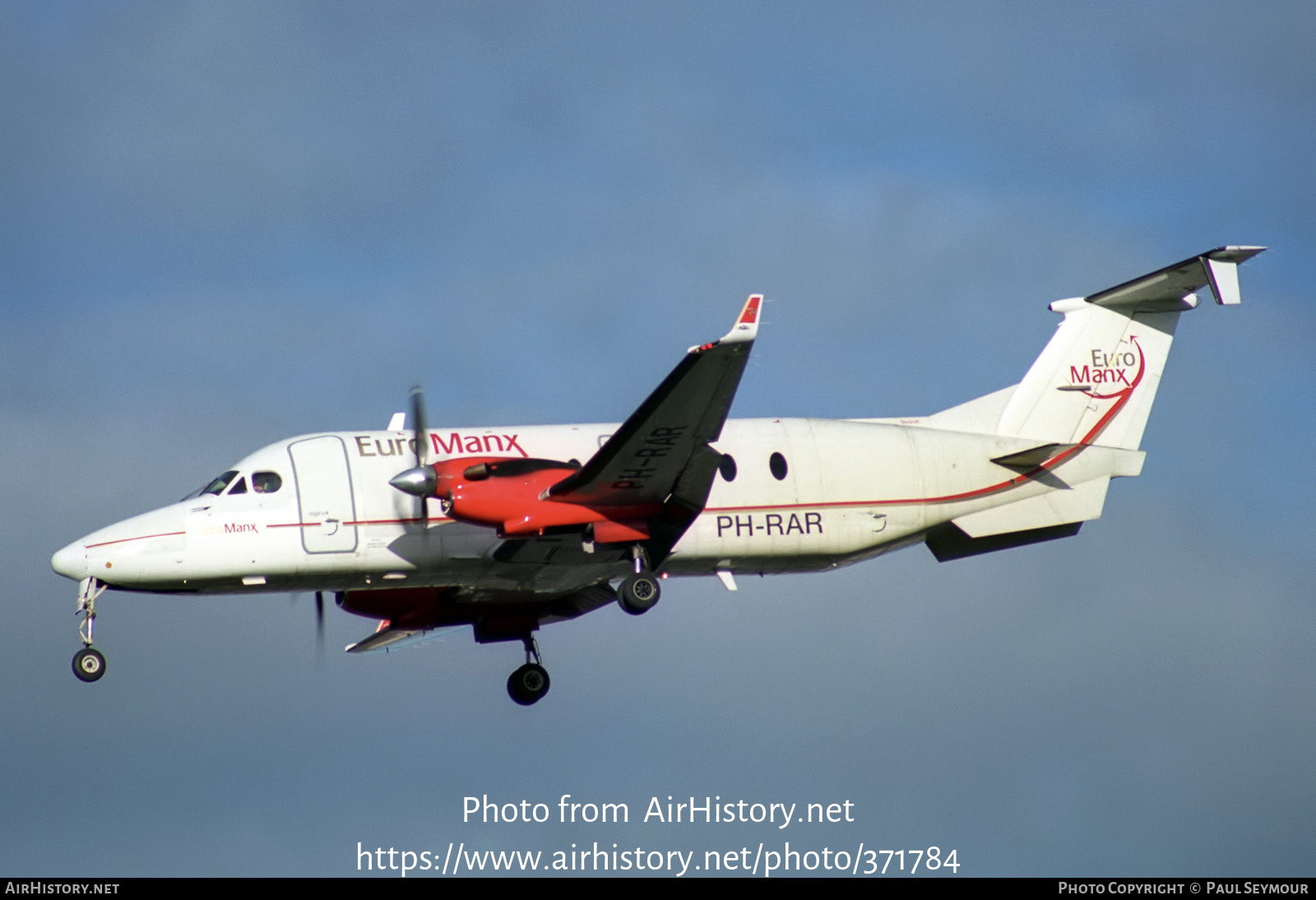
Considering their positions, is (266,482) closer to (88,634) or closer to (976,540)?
(88,634)

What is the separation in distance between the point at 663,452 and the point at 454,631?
6808mm

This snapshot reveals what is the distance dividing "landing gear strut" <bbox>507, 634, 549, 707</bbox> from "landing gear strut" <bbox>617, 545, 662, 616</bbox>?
432 centimetres

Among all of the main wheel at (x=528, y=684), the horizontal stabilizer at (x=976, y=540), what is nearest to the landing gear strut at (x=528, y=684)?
the main wheel at (x=528, y=684)

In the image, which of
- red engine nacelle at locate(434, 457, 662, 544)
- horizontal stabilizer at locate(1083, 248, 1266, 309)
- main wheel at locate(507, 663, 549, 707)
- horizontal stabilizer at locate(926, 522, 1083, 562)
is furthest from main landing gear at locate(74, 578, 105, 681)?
horizontal stabilizer at locate(1083, 248, 1266, 309)

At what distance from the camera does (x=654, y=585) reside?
80.9ft

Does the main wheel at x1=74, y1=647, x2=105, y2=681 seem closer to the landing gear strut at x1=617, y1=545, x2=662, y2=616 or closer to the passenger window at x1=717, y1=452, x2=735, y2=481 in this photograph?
the landing gear strut at x1=617, y1=545, x2=662, y2=616

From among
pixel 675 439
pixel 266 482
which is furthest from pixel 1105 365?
pixel 266 482

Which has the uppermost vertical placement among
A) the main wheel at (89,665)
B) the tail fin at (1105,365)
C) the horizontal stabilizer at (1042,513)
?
the tail fin at (1105,365)

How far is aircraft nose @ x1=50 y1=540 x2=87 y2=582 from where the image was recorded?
23.7 metres

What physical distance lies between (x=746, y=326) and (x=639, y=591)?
4414mm

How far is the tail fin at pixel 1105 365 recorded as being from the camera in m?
28.9

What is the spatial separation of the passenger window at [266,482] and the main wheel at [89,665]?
311 cm

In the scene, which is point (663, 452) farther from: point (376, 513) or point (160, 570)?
point (160, 570)

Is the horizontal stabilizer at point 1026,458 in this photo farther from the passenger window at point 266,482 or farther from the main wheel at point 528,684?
the passenger window at point 266,482
